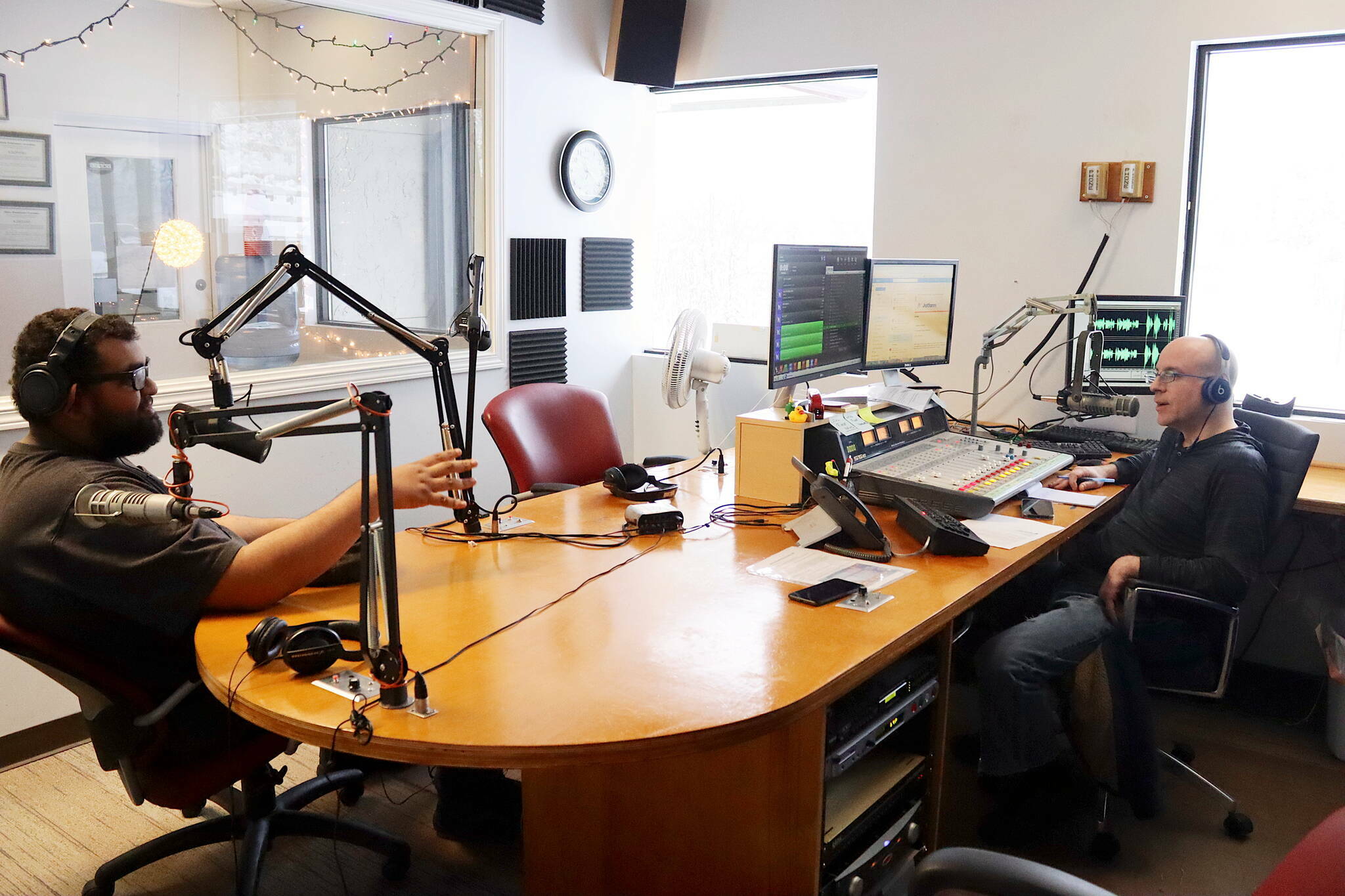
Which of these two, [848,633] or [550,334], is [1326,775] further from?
[550,334]

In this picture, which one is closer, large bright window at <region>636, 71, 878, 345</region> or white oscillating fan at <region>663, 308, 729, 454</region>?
white oscillating fan at <region>663, 308, 729, 454</region>

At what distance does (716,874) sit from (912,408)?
5.31 ft

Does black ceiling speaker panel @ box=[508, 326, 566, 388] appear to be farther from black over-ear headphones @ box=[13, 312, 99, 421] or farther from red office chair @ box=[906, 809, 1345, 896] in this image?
red office chair @ box=[906, 809, 1345, 896]

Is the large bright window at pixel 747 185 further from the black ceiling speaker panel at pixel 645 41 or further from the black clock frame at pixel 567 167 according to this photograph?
the black clock frame at pixel 567 167

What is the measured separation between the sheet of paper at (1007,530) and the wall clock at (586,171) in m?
2.65

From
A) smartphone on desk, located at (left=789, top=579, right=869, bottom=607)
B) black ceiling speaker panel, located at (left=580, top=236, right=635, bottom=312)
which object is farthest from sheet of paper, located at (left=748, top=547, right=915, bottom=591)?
black ceiling speaker panel, located at (left=580, top=236, right=635, bottom=312)

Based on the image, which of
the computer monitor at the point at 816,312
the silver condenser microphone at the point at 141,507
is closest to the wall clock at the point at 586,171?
the computer monitor at the point at 816,312

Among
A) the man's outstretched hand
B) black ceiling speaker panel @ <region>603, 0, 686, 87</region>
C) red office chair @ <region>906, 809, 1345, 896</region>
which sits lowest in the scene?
red office chair @ <region>906, 809, 1345, 896</region>

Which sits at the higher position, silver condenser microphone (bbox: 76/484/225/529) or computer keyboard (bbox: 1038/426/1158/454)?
silver condenser microphone (bbox: 76/484/225/529)

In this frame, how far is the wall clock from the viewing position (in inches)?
181

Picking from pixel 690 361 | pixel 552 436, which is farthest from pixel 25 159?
pixel 690 361

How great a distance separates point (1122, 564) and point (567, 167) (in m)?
2.90

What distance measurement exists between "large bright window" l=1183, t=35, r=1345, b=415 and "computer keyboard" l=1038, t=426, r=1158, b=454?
54 cm

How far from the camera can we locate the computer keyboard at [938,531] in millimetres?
2287
